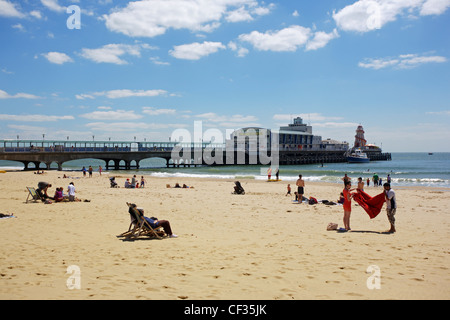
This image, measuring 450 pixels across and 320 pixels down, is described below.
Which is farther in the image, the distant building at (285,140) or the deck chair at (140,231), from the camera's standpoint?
the distant building at (285,140)

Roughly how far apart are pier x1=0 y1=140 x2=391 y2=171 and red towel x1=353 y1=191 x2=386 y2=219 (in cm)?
4932

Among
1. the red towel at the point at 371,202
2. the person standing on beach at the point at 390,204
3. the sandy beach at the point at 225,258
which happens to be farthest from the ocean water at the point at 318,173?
the sandy beach at the point at 225,258

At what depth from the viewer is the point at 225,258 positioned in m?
6.31

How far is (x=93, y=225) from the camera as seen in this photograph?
9406mm

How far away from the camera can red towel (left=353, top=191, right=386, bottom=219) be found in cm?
975

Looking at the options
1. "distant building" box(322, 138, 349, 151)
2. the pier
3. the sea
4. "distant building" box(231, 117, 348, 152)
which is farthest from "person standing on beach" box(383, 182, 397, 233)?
"distant building" box(322, 138, 349, 151)

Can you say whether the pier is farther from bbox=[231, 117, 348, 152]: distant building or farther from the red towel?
the red towel

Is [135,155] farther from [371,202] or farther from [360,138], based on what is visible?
Answer: [360,138]

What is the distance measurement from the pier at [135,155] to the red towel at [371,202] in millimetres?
49325

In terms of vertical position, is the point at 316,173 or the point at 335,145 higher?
the point at 335,145

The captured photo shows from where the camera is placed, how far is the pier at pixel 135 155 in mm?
50519

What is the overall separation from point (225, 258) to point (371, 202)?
18.4ft

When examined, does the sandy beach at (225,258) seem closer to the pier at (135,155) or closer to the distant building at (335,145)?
the pier at (135,155)

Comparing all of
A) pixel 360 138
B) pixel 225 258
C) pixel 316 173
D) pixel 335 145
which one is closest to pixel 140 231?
pixel 225 258
